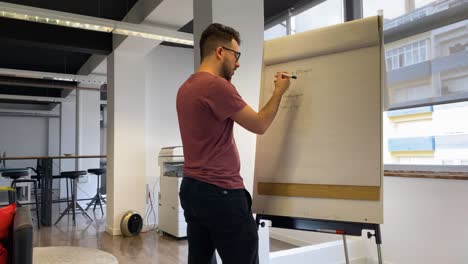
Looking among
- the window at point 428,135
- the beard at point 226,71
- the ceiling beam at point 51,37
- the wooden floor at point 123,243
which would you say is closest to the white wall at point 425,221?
the window at point 428,135

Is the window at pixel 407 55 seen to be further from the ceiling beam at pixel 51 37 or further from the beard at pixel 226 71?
the ceiling beam at pixel 51 37

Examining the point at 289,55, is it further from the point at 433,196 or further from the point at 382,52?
the point at 433,196

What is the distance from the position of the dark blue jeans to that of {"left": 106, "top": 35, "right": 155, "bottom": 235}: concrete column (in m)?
3.71

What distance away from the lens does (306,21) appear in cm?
430

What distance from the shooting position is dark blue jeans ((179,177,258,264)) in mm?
1367

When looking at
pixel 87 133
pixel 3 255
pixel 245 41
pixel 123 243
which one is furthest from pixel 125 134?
pixel 87 133

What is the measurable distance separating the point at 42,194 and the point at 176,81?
270 centimetres

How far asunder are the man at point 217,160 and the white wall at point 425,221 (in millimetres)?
1961

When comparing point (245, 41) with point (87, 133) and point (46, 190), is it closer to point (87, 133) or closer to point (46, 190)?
point (46, 190)

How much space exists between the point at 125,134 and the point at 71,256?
1740 millimetres

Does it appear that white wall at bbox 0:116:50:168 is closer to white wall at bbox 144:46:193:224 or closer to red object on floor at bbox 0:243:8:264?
white wall at bbox 144:46:193:224

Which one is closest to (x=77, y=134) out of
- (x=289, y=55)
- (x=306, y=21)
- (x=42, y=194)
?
(x=42, y=194)

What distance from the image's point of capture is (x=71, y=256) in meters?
3.78

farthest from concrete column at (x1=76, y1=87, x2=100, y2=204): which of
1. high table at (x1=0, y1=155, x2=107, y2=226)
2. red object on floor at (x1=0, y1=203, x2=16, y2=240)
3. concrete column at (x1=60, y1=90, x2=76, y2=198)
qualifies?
red object on floor at (x1=0, y1=203, x2=16, y2=240)
